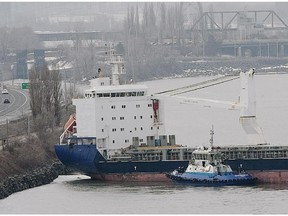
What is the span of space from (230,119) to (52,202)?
27151 mm

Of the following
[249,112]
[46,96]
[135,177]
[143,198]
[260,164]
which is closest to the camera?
[143,198]

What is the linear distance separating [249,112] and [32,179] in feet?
22.5

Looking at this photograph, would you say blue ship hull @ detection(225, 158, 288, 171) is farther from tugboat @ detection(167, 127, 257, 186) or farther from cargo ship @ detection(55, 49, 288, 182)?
tugboat @ detection(167, 127, 257, 186)

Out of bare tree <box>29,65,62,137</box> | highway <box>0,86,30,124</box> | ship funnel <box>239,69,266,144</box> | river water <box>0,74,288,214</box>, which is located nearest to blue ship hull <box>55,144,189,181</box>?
river water <box>0,74,288,214</box>

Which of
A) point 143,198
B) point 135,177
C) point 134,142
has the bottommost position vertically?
point 143,198

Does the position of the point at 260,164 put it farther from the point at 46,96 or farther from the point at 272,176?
the point at 46,96

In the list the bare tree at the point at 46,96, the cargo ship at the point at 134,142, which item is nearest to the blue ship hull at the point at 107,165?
the cargo ship at the point at 134,142

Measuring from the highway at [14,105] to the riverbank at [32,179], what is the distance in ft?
30.5

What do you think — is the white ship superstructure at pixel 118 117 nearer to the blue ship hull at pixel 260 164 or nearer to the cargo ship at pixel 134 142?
the cargo ship at pixel 134 142

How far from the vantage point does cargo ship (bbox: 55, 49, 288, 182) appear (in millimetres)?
47125

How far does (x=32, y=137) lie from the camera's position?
52812 millimetres

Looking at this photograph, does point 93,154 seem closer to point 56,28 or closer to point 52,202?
point 52,202

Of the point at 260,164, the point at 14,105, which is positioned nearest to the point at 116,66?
the point at 260,164

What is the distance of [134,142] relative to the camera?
161 feet
